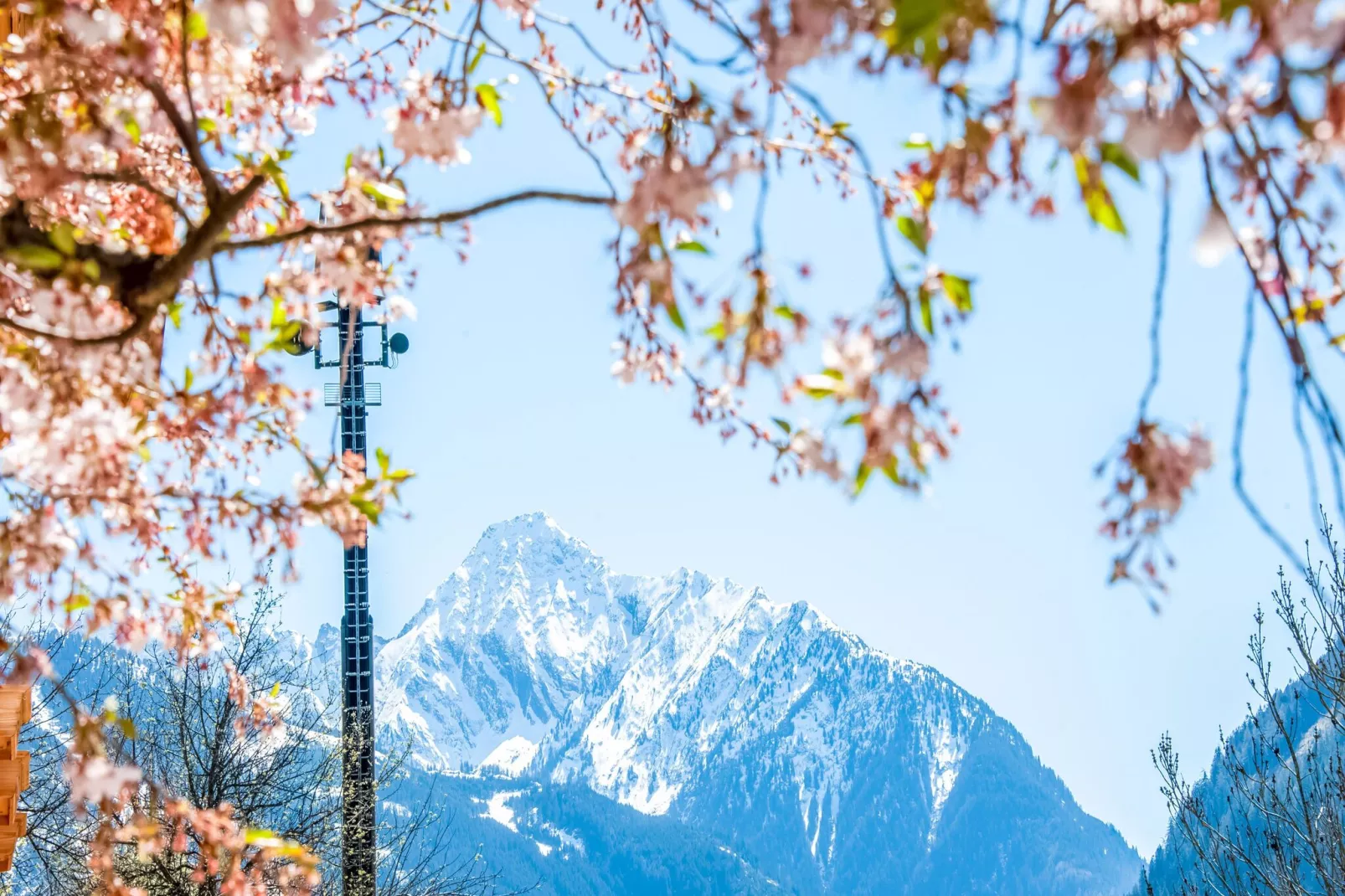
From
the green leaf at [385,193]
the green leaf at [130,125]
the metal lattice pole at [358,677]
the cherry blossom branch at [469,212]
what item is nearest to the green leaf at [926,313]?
the cherry blossom branch at [469,212]

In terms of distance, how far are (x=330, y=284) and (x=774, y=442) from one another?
3.39 ft

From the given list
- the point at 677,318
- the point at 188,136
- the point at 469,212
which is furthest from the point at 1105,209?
the point at 188,136

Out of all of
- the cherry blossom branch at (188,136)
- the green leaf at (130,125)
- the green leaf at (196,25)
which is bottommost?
the cherry blossom branch at (188,136)

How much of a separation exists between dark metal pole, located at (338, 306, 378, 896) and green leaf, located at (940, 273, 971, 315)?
9174 millimetres

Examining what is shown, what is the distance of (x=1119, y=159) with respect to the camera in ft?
3.84

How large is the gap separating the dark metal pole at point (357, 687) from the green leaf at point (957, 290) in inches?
361

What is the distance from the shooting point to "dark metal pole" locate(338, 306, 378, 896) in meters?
10.2

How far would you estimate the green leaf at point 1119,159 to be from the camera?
1160mm

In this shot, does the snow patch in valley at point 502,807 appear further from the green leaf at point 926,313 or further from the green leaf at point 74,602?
the green leaf at point 926,313

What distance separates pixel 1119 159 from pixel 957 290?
1.08 feet

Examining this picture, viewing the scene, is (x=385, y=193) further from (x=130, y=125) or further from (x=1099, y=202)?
(x=1099, y=202)

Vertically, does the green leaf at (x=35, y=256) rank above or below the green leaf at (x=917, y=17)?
above

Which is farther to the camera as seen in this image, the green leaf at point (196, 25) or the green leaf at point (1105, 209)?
the green leaf at point (196, 25)

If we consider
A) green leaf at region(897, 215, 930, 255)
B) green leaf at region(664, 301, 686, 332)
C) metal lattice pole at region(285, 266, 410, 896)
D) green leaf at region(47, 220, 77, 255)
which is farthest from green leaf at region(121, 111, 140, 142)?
metal lattice pole at region(285, 266, 410, 896)
